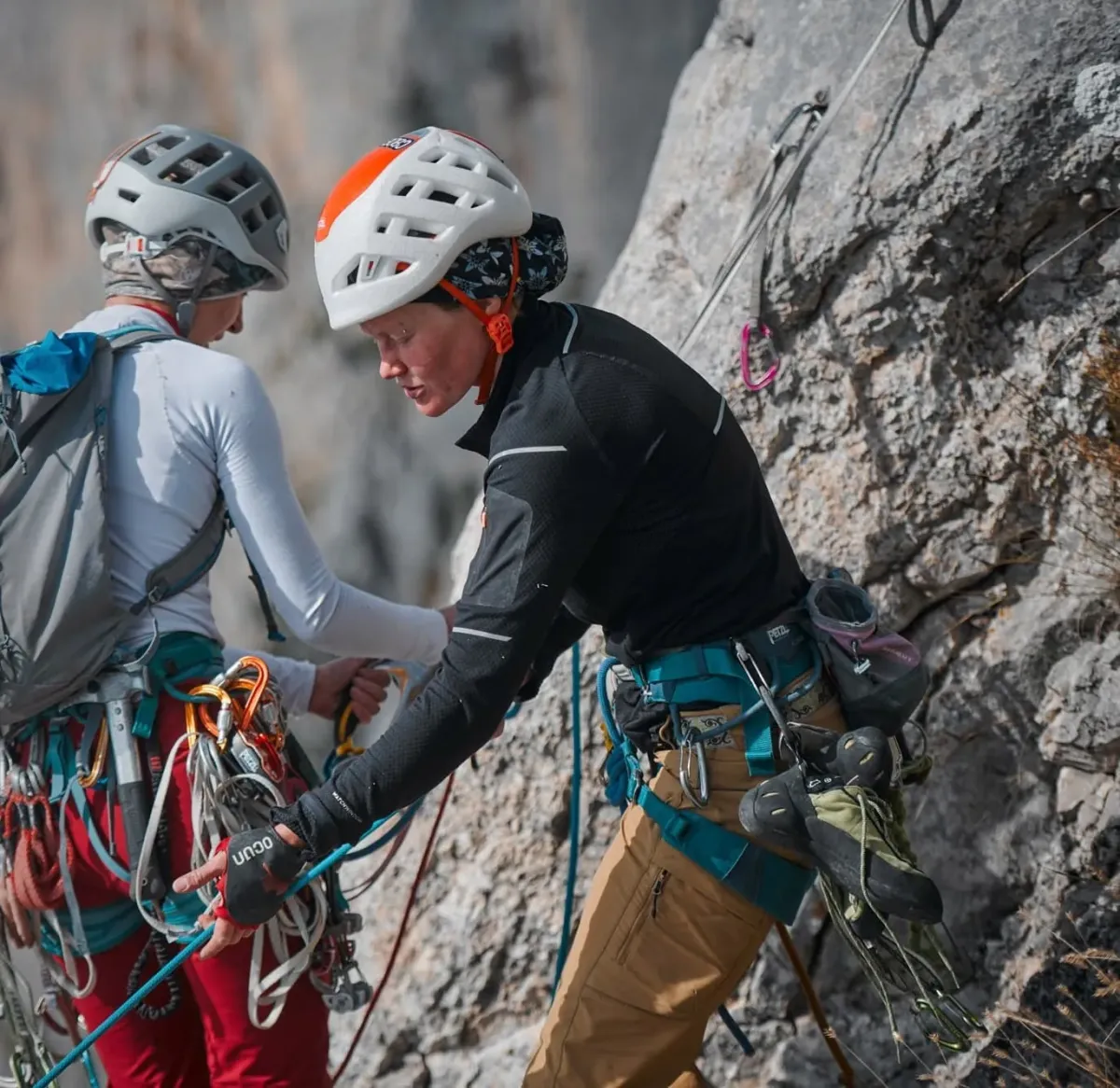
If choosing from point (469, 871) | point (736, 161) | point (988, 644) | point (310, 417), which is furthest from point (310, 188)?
point (988, 644)

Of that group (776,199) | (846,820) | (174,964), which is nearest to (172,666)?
(174,964)

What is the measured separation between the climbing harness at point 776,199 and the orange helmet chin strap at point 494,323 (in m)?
1.07

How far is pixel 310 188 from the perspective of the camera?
6852 mm

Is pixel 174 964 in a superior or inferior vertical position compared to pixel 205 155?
inferior

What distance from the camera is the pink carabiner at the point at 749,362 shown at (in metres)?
3.21

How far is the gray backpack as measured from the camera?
7.65ft

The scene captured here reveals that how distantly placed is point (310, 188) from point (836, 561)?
15.1 feet

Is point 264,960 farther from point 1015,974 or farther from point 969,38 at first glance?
point 969,38

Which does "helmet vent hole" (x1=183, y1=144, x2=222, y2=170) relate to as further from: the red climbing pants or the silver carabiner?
the silver carabiner

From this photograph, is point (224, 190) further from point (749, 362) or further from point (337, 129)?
point (337, 129)

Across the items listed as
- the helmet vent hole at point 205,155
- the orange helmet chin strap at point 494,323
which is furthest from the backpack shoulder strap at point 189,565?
the helmet vent hole at point 205,155

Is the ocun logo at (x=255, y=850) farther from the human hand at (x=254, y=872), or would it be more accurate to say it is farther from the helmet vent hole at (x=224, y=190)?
the helmet vent hole at (x=224, y=190)

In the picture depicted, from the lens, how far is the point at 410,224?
6.87 feet

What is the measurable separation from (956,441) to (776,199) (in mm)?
763
